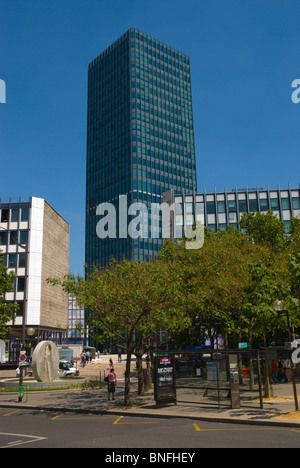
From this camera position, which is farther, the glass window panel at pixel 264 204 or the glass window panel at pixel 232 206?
the glass window panel at pixel 232 206

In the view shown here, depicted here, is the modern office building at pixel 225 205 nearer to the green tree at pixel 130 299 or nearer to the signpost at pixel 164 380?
the green tree at pixel 130 299

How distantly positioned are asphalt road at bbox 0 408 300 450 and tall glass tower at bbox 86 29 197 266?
95.4 m

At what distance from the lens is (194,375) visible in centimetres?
2472

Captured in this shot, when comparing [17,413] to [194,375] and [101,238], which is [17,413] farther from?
[101,238]

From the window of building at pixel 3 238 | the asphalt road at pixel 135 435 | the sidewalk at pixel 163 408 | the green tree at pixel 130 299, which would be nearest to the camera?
the asphalt road at pixel 135 435

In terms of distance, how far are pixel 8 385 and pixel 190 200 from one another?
59.8 meters

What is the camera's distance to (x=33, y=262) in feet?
227

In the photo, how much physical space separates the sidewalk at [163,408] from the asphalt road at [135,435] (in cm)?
76

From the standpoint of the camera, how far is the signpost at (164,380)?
20625 mm

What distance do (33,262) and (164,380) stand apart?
52.2 m

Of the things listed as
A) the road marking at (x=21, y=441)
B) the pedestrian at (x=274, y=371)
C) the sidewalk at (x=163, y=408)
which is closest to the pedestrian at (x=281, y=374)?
the pedestrian at (x=274, y=371)

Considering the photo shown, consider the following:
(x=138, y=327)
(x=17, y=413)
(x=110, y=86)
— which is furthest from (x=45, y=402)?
(x=110, y=86)
